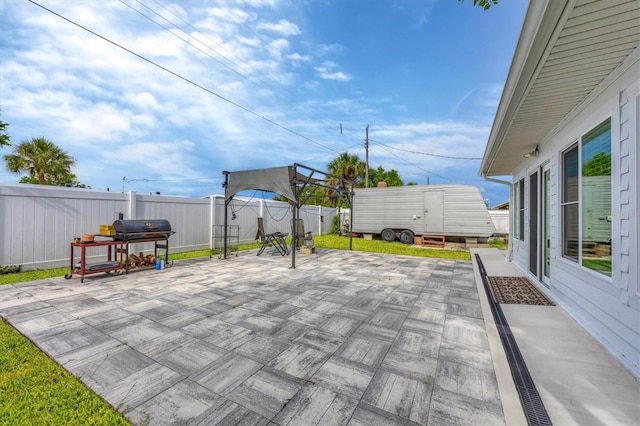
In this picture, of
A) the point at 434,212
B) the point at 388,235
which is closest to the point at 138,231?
the point at 388,235

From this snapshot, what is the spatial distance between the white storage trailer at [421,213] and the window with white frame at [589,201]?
7309 mm

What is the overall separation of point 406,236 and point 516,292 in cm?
755

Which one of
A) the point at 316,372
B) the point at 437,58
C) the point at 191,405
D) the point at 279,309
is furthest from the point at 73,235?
the point at 437,58

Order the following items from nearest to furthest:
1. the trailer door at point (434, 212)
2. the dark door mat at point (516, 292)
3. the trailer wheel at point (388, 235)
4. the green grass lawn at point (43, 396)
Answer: the green grass lawn at point (43, 396)
the dark door mat at point (516, 292)
the trailer door at point (434, 212)
the trailer wheel at point (388, 235)

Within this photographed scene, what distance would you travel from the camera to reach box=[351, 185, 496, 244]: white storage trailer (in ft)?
34.8

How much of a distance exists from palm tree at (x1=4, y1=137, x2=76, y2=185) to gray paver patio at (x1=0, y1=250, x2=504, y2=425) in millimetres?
15610

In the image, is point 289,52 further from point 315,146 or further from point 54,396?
point 54,396

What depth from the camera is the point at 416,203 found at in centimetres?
1167

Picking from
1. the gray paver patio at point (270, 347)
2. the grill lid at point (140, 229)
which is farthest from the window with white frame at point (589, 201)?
the grill lid at point (140, 229)

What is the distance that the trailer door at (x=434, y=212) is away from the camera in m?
11.1

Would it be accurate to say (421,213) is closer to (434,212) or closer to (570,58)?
(434,212)

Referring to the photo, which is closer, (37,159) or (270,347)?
(270,347)

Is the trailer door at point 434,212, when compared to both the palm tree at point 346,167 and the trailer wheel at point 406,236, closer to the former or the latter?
the trailer wheel at point 406,236

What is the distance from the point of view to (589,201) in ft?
10.0
